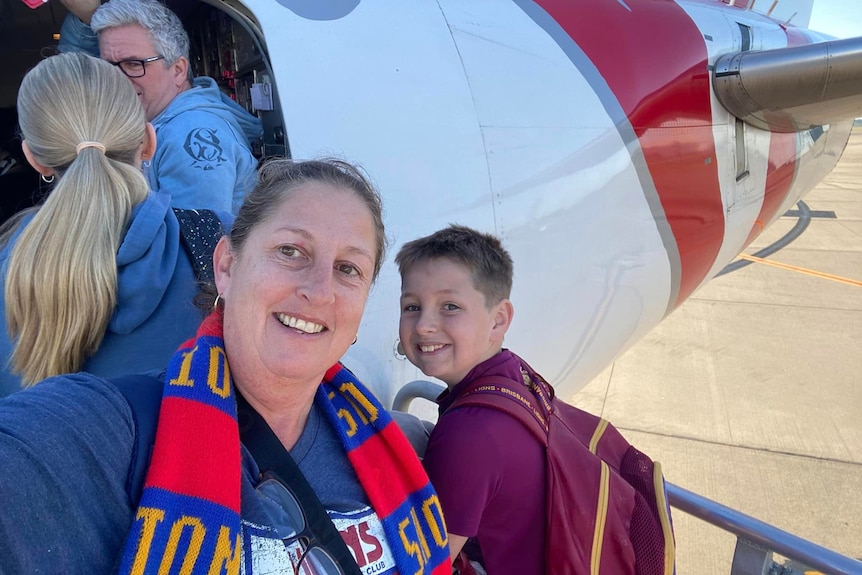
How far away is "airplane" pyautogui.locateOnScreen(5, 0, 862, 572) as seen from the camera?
1.94 m

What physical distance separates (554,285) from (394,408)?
2.86ft

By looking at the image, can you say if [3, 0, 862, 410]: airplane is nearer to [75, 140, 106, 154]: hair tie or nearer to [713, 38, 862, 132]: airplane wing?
[713, 38, 862, 132]: airplane wing

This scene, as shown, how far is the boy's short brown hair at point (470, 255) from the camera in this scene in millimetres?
1581

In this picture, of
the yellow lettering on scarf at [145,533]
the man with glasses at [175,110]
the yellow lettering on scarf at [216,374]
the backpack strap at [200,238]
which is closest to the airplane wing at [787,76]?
the man with glasses at [175,110]

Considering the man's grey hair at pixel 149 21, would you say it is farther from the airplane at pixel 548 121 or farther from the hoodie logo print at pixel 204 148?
the hoodie logo print at pixel 204 148

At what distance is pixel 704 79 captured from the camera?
10.9 feet

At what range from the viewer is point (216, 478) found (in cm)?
85

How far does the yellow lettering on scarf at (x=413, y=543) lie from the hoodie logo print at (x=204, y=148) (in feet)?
3.78

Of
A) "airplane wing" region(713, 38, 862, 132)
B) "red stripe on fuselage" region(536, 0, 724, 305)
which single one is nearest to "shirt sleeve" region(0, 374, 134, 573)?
"red stripe on fuselage" region(536, 0, 724, 305)

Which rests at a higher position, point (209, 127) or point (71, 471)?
point (209, 127)

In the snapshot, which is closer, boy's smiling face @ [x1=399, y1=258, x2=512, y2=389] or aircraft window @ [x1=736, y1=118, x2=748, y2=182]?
boy's smiling face @ [x1=399, y1=258, x2=512, y2=389]

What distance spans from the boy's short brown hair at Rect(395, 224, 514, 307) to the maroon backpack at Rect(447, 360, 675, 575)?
0.84ft

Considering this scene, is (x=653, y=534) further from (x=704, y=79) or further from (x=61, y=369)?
(x=704, y=79)

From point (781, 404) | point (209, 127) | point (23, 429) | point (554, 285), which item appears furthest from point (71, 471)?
point (781, 404)
